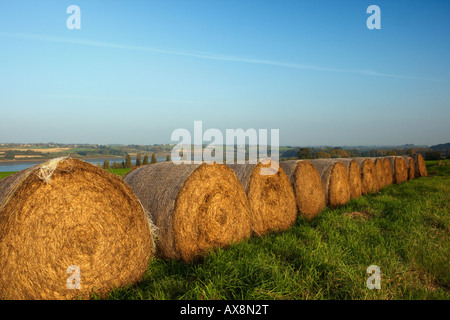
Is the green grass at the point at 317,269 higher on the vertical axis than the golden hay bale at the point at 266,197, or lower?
lower

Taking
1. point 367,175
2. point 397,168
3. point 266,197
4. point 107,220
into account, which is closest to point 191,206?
point 107,220

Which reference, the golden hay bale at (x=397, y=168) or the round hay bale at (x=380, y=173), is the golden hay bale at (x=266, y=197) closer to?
the round hay bale at (x=380, y=173)

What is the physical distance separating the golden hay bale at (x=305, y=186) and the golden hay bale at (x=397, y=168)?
1383cm

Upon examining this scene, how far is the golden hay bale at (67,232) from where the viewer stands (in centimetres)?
354

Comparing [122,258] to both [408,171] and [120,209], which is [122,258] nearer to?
[120,209]

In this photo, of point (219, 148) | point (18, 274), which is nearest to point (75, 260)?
point (18, 274)

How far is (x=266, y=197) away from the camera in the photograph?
7523mm

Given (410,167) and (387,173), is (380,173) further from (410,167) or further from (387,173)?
(410,167)

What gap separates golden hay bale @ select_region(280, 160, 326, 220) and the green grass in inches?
69.6

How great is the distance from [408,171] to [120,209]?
2586 cm

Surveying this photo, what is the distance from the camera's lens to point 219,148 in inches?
276

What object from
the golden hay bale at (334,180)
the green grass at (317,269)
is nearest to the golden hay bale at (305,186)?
the golden hay bale at (334,180)

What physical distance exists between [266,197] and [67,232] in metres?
4.83

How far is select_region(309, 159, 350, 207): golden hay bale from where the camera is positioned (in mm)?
10711
